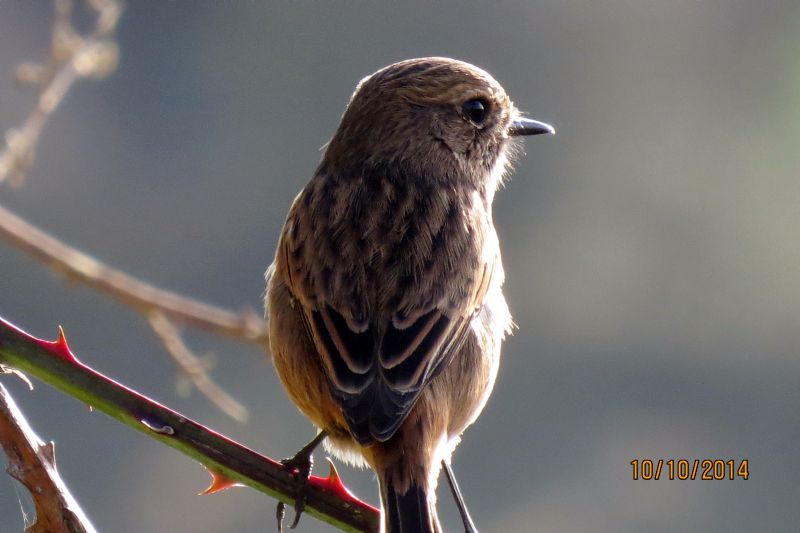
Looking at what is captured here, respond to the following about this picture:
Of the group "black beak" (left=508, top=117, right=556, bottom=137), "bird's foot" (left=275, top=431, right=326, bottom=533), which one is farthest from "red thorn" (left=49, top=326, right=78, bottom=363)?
"black beak" (left=508, top=117, right=556, bottom=137)

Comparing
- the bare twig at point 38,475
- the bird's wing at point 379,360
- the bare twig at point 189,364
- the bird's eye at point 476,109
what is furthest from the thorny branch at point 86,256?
the bird's eye at point 476,109

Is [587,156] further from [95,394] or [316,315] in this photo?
[95,394]

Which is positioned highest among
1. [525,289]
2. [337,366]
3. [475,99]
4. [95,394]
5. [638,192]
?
[475,99]

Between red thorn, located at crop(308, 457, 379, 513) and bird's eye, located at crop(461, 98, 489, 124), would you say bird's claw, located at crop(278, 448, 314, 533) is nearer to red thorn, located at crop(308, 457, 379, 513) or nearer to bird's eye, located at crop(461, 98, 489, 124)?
red thorn, located at crop(308, 457, 379, 513)

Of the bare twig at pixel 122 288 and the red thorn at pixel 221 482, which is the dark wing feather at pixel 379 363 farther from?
the red thorn at pixel 221 482

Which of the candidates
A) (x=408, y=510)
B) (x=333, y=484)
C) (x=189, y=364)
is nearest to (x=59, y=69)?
(x=189, y=364)

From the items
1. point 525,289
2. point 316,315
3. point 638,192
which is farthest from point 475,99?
point 638,192

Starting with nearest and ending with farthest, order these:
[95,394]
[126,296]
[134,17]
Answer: [95,394]
[126,296]
[134,17]
